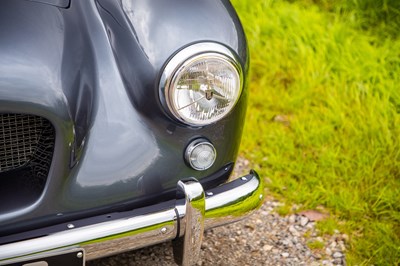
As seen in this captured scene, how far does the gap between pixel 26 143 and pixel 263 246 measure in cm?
105

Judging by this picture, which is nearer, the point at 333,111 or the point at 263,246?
the point at 263,246

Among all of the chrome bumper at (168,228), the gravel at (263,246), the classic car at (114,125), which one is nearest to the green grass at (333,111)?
the gravel at (263,246)

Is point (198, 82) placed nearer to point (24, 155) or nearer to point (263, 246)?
point (24, 155)

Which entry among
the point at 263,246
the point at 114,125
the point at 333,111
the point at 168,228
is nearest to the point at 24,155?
the point at 114,125

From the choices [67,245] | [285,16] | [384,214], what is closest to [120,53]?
[67,245]

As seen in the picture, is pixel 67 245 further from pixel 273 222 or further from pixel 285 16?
pixel 285 16

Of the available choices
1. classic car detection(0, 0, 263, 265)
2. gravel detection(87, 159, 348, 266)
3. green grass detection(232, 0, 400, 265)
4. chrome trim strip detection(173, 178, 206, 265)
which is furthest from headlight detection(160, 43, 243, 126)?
green grass detection(232, 0, 400, 265)

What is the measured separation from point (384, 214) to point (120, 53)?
4.37 feet

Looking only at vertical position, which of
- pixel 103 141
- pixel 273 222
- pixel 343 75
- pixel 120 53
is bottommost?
pixel 273 222

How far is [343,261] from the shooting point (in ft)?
8.27

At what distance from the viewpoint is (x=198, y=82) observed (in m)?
1.91

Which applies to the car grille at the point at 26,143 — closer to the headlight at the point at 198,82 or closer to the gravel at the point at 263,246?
the headlight at the point at 198,82

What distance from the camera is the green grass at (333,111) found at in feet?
9.04

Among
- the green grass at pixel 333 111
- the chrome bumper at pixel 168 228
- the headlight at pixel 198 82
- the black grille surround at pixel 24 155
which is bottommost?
the green grass at pixel 333 111
